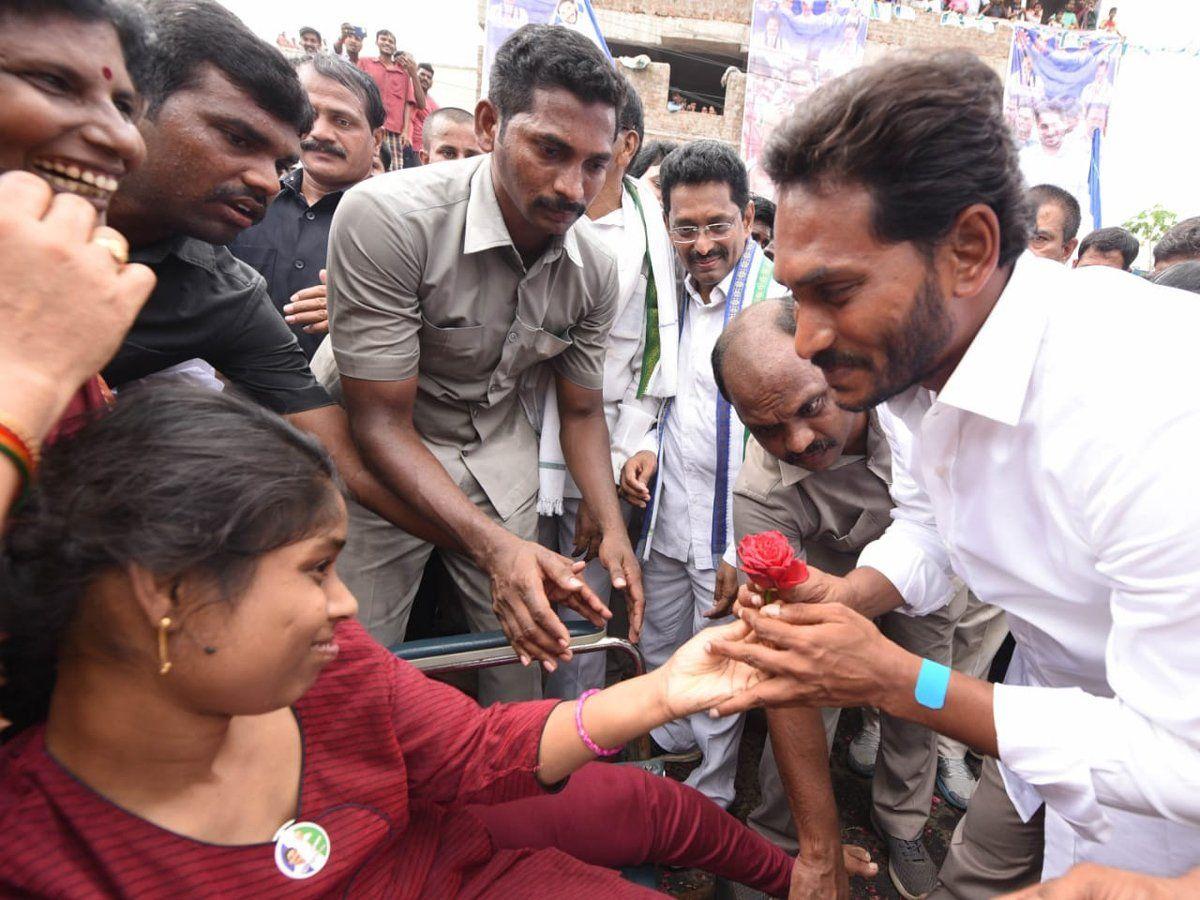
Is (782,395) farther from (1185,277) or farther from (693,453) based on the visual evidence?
(1185,277)

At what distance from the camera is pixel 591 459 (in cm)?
279

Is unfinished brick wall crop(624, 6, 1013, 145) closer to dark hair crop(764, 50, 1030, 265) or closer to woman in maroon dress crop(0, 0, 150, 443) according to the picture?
dark hair crop(764, 50, 1030, 265)

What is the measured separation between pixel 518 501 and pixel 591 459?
33 centimetres

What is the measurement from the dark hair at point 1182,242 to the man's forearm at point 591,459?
478cm

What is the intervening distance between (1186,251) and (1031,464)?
5.14 metres

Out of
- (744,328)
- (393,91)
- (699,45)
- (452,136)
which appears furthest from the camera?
(699,45)

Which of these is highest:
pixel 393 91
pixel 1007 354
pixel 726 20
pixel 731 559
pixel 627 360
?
pixel 726 20

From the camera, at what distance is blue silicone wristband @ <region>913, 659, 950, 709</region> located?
141 centimetres

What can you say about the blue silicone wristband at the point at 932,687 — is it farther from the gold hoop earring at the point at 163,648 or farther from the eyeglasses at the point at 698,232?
the eyeglasses at the point at 698,232

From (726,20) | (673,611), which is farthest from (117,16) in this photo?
(726,20)

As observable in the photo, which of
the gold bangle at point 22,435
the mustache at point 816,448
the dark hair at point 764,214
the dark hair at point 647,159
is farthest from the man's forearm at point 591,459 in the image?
the dark hair at point 764,214

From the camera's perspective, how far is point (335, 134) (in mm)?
3525

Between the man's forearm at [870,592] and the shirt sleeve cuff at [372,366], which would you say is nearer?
the man's forearm at [870,592]

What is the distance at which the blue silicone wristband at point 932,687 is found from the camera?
4.64 ft
